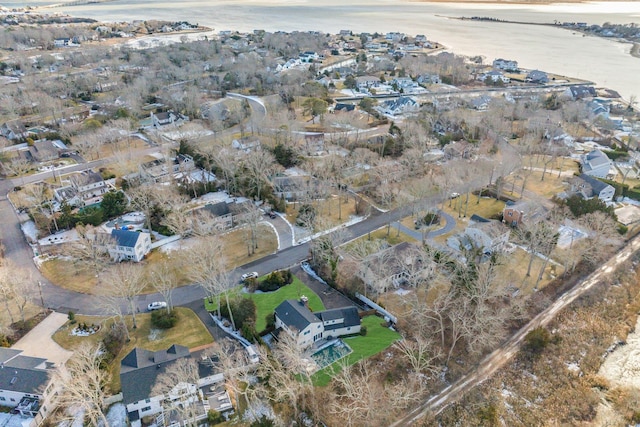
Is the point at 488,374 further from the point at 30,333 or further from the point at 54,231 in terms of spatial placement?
the point at 54,231

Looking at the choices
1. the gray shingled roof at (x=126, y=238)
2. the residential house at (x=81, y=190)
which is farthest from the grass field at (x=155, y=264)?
the residential house at (x=81, y=190)

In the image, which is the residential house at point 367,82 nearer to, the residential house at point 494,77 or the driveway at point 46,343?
the residential house at point 494,77

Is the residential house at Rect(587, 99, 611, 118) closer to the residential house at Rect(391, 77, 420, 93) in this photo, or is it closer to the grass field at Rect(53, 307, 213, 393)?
the residential house at Rect(391, 77, 420, 93)

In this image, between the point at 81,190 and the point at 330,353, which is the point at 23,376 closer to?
the point at 330,353

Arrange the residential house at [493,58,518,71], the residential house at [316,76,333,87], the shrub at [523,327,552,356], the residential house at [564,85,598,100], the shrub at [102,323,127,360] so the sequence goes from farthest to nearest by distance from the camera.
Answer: the residential house at [493,58,518,71] → the residential house at [316,76,333,87] → the residential house at [564,85,598,100] → the shrub at [523,327,552,356] → the shrub at [102,323,127,360]

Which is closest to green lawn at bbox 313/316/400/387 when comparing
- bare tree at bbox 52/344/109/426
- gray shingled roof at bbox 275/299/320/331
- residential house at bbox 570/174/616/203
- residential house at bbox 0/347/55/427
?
gray shingled roof at bbox 275/299/320/331

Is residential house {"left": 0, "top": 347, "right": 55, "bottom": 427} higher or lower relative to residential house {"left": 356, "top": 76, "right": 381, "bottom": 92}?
lower
